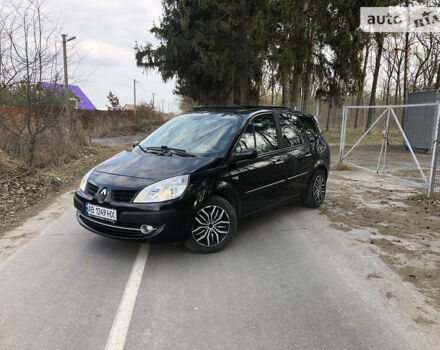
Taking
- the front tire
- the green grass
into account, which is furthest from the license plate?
the green grass

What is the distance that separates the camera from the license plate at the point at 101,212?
3.71 metres

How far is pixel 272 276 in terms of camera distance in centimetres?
355

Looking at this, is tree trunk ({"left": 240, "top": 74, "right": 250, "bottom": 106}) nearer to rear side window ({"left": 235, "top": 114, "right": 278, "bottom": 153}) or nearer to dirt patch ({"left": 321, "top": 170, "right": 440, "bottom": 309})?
dirt patch ({"left": 321, "top": 170, "right": 440, "bottom": 309})

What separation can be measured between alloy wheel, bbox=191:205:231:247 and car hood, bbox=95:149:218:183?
51 centimetres

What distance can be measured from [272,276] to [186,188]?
129cm

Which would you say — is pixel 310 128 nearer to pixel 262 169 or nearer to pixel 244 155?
pixel 262 169

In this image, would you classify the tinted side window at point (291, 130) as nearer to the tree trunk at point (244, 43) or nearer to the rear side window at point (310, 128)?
the rear side window at point (310, 128)

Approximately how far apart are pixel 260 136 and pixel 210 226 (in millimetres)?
1547

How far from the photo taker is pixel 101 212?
380 centimetres

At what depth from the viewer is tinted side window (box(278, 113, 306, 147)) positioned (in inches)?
209

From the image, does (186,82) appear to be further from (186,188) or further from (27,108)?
(186,188)

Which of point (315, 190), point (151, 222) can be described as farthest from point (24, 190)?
point (315, 190)

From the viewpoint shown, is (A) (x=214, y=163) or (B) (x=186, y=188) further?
(A) (x=214, y=163)

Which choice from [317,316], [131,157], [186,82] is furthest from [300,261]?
[186,82]
